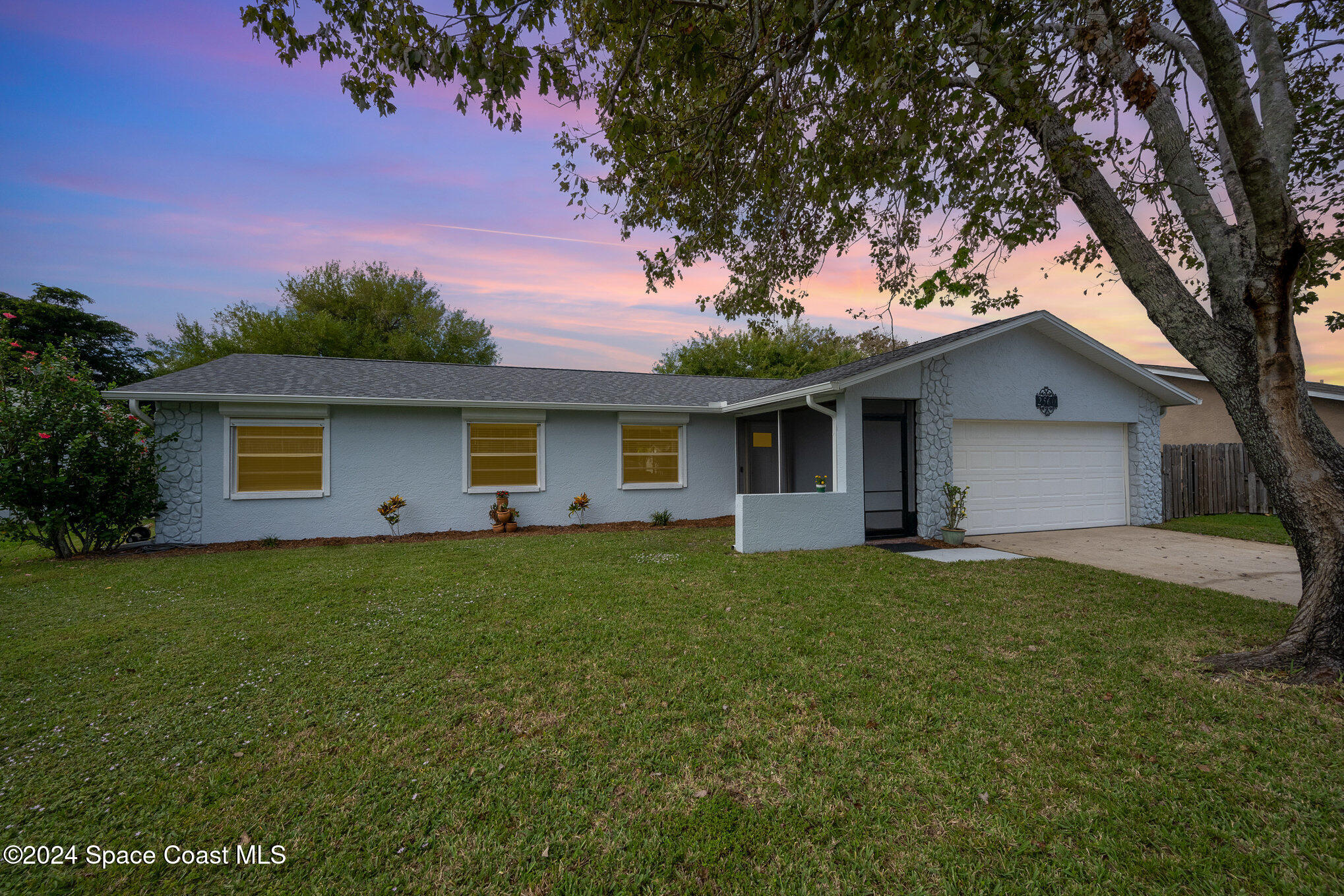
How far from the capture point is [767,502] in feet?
27.7

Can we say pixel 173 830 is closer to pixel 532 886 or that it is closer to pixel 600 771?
pixel 532 886

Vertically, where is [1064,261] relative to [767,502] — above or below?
above

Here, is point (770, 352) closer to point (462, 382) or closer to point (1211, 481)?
point (1211, 481)

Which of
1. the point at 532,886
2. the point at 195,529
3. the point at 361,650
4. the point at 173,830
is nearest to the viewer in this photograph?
the point at 532,886

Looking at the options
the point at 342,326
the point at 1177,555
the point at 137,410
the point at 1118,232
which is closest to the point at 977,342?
the point at 1177,555

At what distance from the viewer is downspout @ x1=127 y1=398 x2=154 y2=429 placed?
8680 mm

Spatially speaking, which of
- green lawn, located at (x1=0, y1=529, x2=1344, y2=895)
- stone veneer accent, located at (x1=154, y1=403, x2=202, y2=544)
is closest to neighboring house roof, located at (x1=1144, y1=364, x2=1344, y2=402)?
green lawn, located at (x1=0, y1=529, x2=1344, y2=895)

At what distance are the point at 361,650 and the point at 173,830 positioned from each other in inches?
80.9

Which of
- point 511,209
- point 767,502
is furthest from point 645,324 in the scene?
point 767,502

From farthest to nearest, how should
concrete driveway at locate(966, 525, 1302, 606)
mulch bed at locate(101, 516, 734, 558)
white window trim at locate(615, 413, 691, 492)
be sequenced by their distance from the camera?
white window trim at locate(615, 413, 691, 492) < mulch bed at locate(101, 516, 734, 558) < concrete driveway at locate(966, 525, 1302, 606)

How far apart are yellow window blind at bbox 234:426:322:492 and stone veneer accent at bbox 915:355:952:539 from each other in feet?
36.4

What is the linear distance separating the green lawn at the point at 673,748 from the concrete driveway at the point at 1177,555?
1.10 m

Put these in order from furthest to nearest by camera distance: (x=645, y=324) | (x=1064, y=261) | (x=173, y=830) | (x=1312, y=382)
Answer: (x=645, y=324) < (x=1312, y=382) < (x=1064, y=261) < (x=173, y=830)

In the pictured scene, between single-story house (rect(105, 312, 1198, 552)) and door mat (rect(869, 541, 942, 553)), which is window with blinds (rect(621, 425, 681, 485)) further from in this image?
door mat (rect(869, 541, 942, 553))
